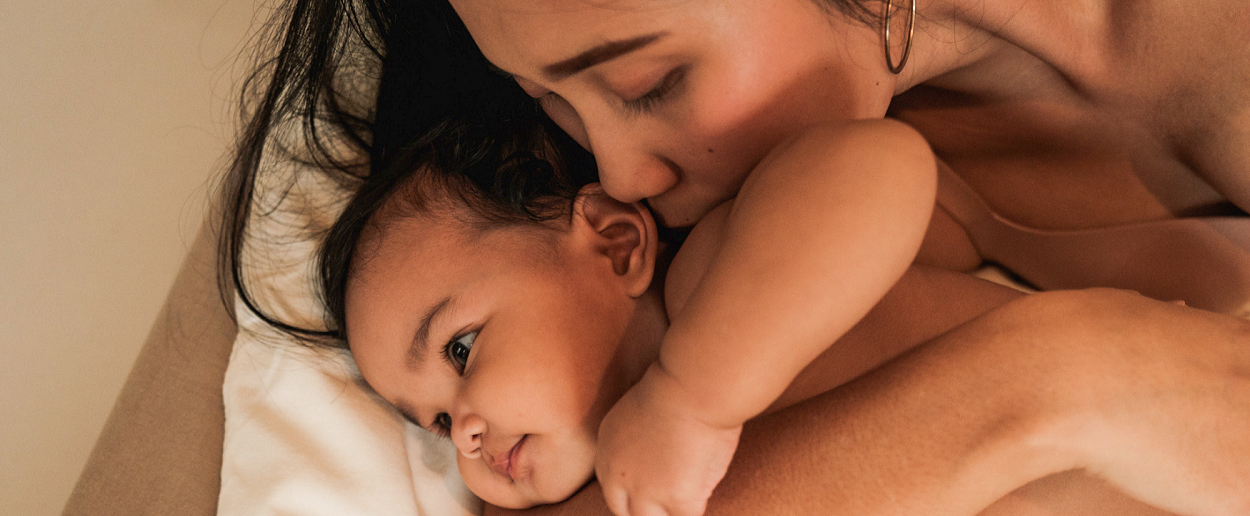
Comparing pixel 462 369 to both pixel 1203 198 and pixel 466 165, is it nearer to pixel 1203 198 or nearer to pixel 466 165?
pixel 466 165

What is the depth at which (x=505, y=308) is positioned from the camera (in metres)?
0.97

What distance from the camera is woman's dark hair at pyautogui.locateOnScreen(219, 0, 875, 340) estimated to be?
1082 mm

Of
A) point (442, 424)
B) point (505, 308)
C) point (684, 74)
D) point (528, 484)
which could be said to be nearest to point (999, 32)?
point (684, 74)

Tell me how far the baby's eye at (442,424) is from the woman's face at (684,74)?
0.47m

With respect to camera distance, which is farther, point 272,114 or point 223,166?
point 223,166

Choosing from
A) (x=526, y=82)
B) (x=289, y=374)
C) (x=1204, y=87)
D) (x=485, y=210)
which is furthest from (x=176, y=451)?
(x=1204, y=87)

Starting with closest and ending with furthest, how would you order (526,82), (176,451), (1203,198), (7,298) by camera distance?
(526,82), (1203,198), (176,451), (7,298)

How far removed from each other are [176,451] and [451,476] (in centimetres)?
42

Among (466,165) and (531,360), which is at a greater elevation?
(466,165)

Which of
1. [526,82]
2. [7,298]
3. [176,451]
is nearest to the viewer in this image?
[526,82]

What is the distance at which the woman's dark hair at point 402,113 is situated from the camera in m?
1.08

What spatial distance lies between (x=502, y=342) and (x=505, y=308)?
46mm

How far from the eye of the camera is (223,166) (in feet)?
5.14

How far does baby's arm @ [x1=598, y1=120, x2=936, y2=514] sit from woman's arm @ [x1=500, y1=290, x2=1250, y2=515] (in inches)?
3.9
